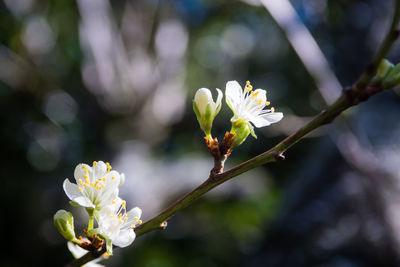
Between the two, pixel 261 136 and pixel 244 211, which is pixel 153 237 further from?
pixel 261 136

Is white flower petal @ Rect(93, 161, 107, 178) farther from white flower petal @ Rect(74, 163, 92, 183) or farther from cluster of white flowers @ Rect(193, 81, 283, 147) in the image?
cluster of white flowers @ Rect(193, 81, 283, 147)

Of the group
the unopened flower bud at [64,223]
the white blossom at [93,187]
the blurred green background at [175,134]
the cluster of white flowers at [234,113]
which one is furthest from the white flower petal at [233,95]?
the blurred green background at [175,134]

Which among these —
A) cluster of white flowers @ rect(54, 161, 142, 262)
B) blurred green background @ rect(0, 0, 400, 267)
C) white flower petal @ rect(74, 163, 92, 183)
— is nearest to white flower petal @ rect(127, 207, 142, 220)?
cluster of white flowers @ rect(54, 161, 142, 262)

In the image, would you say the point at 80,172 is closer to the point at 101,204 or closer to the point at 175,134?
the point at 101,204

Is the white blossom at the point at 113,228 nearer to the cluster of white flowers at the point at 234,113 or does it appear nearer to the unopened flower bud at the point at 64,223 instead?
the unopened flower bud at the point at 64,223

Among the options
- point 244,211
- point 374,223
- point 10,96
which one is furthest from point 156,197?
point 10,96
